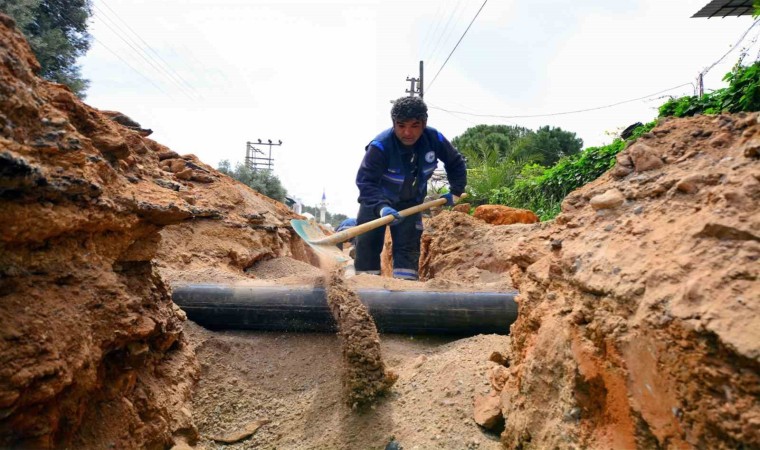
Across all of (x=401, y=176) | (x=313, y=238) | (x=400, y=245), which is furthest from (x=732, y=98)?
(x=313, y=238)

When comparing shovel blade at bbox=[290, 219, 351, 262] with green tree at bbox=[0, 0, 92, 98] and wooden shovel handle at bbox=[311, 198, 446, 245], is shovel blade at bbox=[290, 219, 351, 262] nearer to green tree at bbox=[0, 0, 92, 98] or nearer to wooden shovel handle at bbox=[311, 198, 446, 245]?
Result: wooden shovel handle at bbox=[311, 198, 446, 245]

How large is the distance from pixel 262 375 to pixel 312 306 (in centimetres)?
59

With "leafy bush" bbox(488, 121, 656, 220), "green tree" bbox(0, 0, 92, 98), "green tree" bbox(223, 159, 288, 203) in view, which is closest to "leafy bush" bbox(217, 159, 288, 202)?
"green tree" bbox(223, 159, 288, 203)

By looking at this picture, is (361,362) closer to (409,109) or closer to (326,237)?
(326,237)

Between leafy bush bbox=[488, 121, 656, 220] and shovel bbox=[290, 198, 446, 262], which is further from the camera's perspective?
leafy bush bbox=[488, 121, 656, 220]

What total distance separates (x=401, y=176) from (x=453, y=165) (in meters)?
0.87

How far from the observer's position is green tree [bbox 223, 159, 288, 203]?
21.5 meters

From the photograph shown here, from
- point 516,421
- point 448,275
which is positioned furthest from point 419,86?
point 516,421

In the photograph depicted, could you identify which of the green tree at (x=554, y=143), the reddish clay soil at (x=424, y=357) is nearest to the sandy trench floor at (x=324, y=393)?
the reddish clay soil at (x=424, y=357)

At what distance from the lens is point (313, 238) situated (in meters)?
4.29

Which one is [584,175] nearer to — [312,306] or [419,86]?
[312,306]

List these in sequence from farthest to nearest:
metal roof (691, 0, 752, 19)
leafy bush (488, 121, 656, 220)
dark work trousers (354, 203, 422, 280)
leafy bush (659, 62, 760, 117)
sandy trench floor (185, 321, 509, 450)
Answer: metal roof (691, 0, 752, 19)
leafy bush (488, 121, 656, 220)
dark work trousers (354, 203, 422, 280)
leafy bush (659, 62, 760, 117)
sandy trench floor (185, 321, 509, 450)

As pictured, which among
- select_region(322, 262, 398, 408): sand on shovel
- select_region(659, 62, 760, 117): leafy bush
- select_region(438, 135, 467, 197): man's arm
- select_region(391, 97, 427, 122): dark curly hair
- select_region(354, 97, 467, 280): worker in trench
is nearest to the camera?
select_region(322, 262, 398, 408): sand on shovel

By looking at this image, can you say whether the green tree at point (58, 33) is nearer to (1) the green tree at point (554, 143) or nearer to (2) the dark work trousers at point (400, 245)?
(2) the dark work trousers at point (400, 245)
